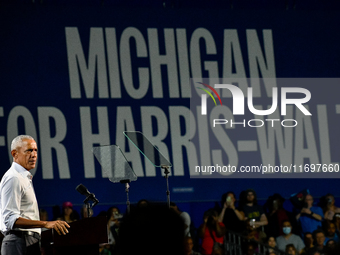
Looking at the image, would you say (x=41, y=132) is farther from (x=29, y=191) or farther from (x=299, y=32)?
(x=29, y=191)

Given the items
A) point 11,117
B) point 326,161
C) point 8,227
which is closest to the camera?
point 8,227

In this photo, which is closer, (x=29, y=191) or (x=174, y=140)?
(x=29, y=191)

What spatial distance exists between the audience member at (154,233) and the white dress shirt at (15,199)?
231 cm

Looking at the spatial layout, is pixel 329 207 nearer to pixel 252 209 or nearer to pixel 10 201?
pixel 252 209

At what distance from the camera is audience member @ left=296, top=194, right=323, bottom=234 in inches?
325

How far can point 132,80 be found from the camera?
29.2 ft

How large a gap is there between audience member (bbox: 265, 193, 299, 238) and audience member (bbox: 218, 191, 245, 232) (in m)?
0.44

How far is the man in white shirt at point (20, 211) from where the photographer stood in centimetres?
320

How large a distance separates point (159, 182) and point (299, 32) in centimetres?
350

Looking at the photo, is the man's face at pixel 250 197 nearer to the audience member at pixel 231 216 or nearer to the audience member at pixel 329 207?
the audience member at pixel 231 216

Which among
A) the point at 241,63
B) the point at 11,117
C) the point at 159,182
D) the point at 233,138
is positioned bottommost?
the point at 159,182

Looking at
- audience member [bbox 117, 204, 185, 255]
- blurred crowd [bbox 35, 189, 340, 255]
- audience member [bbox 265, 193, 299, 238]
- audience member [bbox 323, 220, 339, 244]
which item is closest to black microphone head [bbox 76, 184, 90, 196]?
audience member [bbox 117, 204, 185, 255]

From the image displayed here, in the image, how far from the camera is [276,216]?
8.24 metres

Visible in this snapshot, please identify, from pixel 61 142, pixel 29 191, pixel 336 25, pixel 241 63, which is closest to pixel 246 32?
pixel 241 63
